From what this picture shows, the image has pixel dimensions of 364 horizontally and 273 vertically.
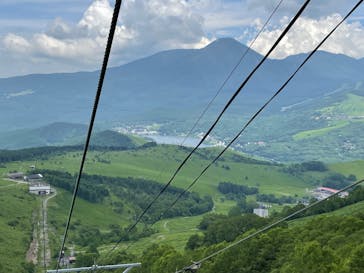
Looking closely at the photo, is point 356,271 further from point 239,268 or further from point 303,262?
point 239,268

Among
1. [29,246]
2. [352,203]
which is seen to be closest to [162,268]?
[352,203]

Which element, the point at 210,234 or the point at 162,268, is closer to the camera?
the point at 162,268

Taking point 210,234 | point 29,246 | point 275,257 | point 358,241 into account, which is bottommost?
point 29,246

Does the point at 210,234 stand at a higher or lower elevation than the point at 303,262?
lower

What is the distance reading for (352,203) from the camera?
16475 centimetres

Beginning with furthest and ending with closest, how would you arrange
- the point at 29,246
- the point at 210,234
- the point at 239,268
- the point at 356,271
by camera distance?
the point at 29,246
the point at 210,234
the point at 239,268
the point at 356,271

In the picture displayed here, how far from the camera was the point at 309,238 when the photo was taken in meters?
79.1

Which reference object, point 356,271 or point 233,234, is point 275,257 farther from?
point 233,234

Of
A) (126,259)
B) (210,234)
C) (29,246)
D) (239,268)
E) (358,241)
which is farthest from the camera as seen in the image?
(29,246)

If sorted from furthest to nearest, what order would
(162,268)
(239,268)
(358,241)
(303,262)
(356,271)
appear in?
(162,268)
(239,268)
(358,241)
(303,262)
(356,271)

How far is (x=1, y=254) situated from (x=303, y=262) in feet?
470

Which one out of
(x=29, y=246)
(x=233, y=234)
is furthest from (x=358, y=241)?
(x=29, y=246)

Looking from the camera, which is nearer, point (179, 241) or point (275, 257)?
point (275, 257)

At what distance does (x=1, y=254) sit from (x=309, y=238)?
13043 centimetres
